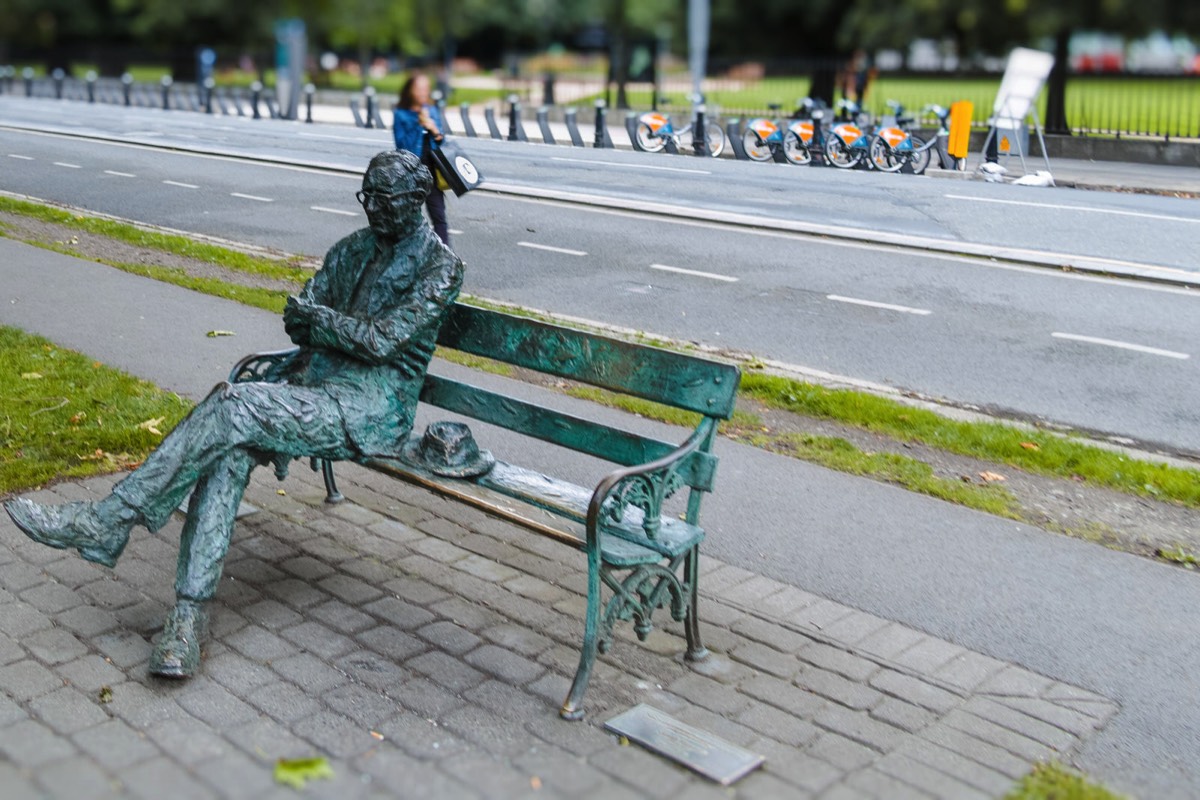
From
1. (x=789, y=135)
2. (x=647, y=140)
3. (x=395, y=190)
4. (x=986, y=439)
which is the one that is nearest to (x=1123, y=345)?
(x=986, y=439)

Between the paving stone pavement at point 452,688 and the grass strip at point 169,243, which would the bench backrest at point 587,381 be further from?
the grass strip at point 169,243

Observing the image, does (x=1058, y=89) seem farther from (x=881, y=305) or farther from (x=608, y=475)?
(x=608, y=475)

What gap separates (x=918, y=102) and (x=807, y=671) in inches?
1147

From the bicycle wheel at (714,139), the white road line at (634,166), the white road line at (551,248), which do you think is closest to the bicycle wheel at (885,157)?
the white road line at (634,166)

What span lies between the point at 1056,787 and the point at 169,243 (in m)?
11.7

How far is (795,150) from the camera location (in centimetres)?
2398

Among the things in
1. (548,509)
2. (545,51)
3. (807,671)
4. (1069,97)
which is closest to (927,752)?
(807,671)

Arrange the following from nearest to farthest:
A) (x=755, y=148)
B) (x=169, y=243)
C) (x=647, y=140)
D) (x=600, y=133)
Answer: (x=169, y=243) < (x=755, y=148) < (x=647, y=140) < (x=600, y=133)

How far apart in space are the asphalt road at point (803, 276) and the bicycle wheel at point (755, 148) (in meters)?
1.85

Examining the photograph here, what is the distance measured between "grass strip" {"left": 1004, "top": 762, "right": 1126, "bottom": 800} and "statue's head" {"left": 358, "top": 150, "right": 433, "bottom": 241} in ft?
10.1

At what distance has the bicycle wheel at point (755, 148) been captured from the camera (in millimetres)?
24375

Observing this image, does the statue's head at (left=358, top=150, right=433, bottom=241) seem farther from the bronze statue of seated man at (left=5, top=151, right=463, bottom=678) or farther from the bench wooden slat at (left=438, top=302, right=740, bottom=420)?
the bench wooden slat at (left=438, top=302, right=740, bottom=420)

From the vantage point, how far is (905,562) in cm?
563

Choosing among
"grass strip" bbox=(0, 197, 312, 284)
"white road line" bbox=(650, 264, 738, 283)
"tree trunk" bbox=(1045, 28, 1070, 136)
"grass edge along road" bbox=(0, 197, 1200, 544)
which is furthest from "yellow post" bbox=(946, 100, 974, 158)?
"grass edge along road" bbox=(0, 197, 1200, 544)
